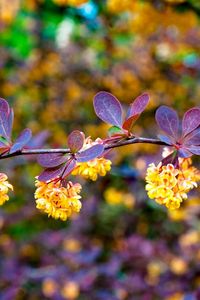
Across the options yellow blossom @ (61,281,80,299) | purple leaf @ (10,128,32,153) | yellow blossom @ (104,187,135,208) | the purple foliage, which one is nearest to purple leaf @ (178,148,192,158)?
the purple foliage

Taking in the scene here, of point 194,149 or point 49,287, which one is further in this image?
point 49,287

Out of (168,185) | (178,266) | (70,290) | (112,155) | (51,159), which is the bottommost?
(178,266)

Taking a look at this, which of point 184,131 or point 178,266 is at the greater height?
point 184,131

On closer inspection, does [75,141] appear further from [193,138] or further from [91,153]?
[193,138]

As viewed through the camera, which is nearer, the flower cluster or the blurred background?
the flower cluster

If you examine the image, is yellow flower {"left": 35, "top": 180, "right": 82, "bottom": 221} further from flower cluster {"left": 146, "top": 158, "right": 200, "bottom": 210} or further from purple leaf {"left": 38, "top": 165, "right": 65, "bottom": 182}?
flower cluster {"left": 146, "top": 158, "right": 200, "bottom": 210}

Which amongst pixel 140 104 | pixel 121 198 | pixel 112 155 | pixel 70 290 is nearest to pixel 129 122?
pixel 140 104

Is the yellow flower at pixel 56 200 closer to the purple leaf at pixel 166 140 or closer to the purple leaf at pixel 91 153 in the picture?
the purple leaf at pixel 91 153
